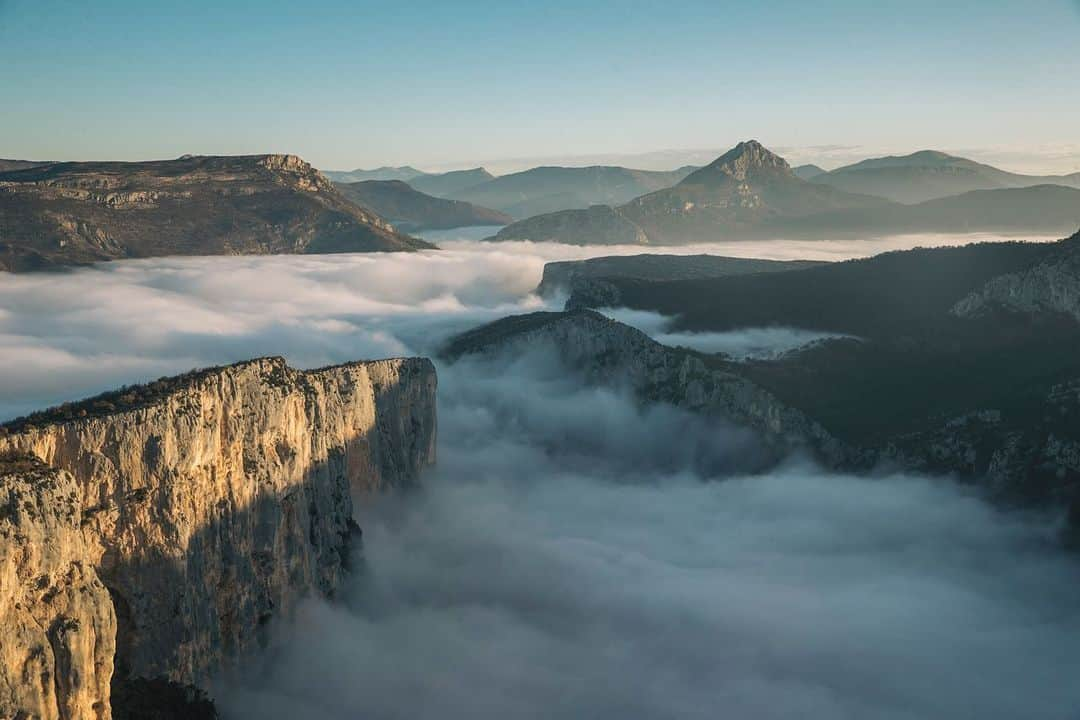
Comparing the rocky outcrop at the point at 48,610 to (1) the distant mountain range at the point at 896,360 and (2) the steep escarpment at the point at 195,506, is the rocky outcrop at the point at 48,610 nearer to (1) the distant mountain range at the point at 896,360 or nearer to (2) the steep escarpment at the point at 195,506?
(2) the steep escarpment at the point at 195,506

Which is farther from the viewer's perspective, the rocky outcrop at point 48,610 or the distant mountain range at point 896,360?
the distant mountain range at point 896,360

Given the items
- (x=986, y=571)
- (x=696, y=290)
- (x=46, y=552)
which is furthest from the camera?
(x=696, y=290)

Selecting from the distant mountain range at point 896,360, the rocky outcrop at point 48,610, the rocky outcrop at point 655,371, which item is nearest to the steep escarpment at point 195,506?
the rocky outcrop at point 48,610

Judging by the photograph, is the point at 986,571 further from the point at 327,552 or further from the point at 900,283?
the point at 900,283

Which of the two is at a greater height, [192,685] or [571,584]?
[192,685]

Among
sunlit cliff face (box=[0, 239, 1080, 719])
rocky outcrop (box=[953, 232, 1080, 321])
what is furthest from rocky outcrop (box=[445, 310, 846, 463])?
rocky outcrop (box=[953, 232, 1080, 321])

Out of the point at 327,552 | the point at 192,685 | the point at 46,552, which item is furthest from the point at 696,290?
the point at 46,552

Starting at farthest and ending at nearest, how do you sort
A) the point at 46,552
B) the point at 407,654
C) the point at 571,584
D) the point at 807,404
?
the point at 807,404, the point at 571,584, the point at 407,654, the point at 46,552
